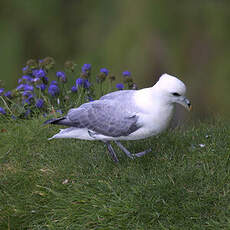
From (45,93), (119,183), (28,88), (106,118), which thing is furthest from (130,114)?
(45,93)

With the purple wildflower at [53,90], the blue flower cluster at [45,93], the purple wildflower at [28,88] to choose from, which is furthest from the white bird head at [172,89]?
the purple wildflower at [28,88]

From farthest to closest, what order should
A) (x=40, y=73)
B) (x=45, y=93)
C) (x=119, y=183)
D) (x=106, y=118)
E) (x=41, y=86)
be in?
1. (x=45, y=93)
2. (x=41, y=86)
3. (x=40, y=73)
4. (x=106, y=118)
5. (x=119, y=183)

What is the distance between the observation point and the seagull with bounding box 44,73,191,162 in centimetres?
329

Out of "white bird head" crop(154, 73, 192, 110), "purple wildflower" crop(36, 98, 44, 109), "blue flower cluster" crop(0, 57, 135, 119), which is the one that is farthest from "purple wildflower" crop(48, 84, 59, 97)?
"white bird head" crop(154, 73, 192, 110)

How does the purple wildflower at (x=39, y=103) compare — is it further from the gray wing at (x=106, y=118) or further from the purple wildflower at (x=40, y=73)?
the gray wing at (x=106, y=118)

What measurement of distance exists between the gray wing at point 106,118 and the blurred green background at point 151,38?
1.53 m

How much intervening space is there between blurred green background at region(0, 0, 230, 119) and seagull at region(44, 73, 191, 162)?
4.72 feet

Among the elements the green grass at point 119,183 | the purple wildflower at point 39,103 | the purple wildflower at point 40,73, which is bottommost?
the green grass at point 119,183

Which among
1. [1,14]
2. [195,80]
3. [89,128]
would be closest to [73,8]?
[1,14]

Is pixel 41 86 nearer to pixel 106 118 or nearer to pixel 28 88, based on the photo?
pixel 28 88

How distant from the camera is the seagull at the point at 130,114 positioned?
3295mm

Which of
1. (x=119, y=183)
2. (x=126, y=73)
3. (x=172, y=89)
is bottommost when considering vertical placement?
(x=119, y=183)

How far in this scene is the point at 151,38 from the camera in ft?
17.2

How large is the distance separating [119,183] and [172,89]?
0.80 metres
